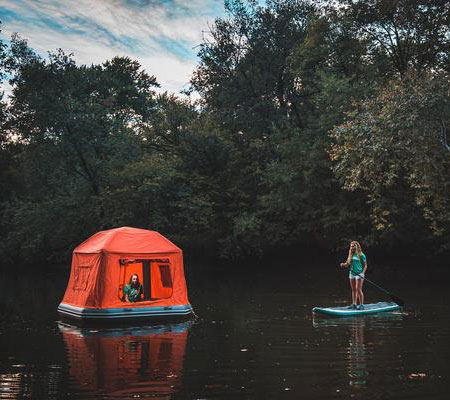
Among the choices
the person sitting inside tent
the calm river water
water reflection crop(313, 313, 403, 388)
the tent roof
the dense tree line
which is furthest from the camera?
the dense tree line

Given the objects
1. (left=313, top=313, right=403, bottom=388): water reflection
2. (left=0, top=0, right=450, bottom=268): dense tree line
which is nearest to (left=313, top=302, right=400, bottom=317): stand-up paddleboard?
(left=313, top=313, right=403, bottom=388): water reflection

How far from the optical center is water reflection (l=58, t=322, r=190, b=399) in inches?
361

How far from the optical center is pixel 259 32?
146 feet

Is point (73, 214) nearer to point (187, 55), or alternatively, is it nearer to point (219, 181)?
point (219, 181)

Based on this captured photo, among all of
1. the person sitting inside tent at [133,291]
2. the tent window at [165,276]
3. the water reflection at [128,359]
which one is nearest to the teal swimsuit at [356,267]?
the water reflection at [128,359]

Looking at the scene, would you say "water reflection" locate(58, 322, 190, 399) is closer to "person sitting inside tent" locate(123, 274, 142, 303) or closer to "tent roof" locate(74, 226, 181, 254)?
"person sitting inside tent" locate(123, 274, 142, 303)

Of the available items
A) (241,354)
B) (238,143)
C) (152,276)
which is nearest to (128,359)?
(241,354)

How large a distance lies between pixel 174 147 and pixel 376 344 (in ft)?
105

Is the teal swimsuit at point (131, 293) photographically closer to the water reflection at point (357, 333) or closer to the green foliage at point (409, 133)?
the water reflection at point (357, 333)

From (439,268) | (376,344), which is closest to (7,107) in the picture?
(439,268)

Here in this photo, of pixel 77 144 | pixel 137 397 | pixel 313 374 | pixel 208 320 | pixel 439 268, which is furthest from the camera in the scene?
pixel 77 144

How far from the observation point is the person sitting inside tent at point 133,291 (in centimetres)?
1742

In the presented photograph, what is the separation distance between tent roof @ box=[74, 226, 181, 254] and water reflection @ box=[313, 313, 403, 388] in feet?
17.0

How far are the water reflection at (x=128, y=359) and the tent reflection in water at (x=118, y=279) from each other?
53cm
